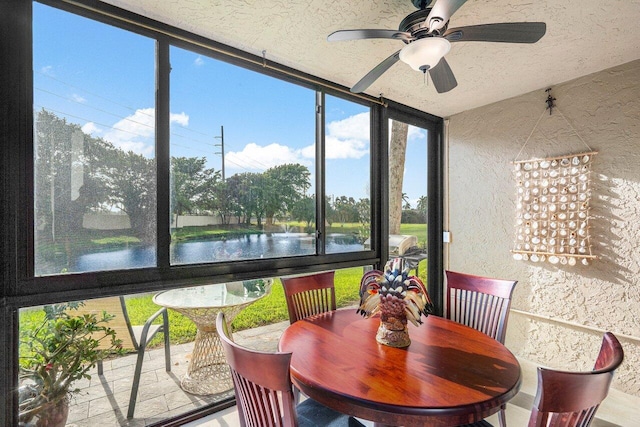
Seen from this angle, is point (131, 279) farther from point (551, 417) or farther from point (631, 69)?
point (631, 69)

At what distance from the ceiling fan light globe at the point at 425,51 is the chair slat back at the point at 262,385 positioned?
1386 millimetres

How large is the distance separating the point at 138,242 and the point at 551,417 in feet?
6.74

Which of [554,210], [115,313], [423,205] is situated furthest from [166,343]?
[554,210]

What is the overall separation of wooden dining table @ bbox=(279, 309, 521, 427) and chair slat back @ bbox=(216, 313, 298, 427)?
221 millimetres

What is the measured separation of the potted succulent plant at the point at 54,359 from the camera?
1581mm

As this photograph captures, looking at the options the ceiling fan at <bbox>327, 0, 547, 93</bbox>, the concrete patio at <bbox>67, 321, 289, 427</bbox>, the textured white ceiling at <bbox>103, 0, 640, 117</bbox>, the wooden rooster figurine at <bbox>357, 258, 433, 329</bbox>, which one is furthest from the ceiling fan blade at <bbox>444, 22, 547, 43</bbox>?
the concrete patio at <bbox>67, 321, 289, 427</bbox>

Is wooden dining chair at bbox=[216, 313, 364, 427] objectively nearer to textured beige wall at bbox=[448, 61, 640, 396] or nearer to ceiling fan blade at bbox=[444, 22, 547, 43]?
ceiling fan blade at bbox=[444, 22, 547, 43]

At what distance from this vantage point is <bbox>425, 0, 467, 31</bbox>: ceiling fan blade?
3.94 ft

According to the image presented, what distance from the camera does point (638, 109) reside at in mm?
2332

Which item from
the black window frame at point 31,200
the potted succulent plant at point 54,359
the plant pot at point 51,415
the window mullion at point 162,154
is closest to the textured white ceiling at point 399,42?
the black window frame at point 31,200

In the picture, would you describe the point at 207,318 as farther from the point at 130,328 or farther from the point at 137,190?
the point at 137,190

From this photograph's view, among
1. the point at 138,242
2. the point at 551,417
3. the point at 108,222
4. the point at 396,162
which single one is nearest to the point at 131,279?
the point at 138,242

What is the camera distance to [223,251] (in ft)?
7.19

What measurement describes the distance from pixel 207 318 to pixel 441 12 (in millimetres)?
2158
